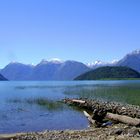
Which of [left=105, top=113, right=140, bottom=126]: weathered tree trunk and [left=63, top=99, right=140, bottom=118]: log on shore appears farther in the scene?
[left=63, top=99, right=140, bottom=118]: log on shore

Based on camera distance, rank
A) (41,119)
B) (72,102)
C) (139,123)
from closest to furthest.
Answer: (139,123) < (41,119) < (72,102)

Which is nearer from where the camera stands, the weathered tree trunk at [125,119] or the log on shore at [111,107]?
the weathered tree trunk at [125,119]

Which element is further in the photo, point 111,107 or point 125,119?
point 111,107

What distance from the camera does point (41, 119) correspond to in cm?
4391

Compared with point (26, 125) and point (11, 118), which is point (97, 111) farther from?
point (11, 118)

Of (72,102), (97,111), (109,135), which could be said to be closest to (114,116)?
(97,111)

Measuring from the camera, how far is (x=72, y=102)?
2648 inches

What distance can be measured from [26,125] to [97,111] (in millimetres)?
8445

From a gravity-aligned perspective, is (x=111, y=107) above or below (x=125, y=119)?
above

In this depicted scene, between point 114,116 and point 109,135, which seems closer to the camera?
point 109,135

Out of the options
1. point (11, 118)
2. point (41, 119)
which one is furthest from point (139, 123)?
point (11, 118)

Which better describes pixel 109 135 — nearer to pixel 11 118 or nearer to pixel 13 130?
pixel 13 130

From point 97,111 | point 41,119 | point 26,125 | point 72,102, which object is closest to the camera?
point 97,111

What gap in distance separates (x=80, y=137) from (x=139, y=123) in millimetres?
7300
